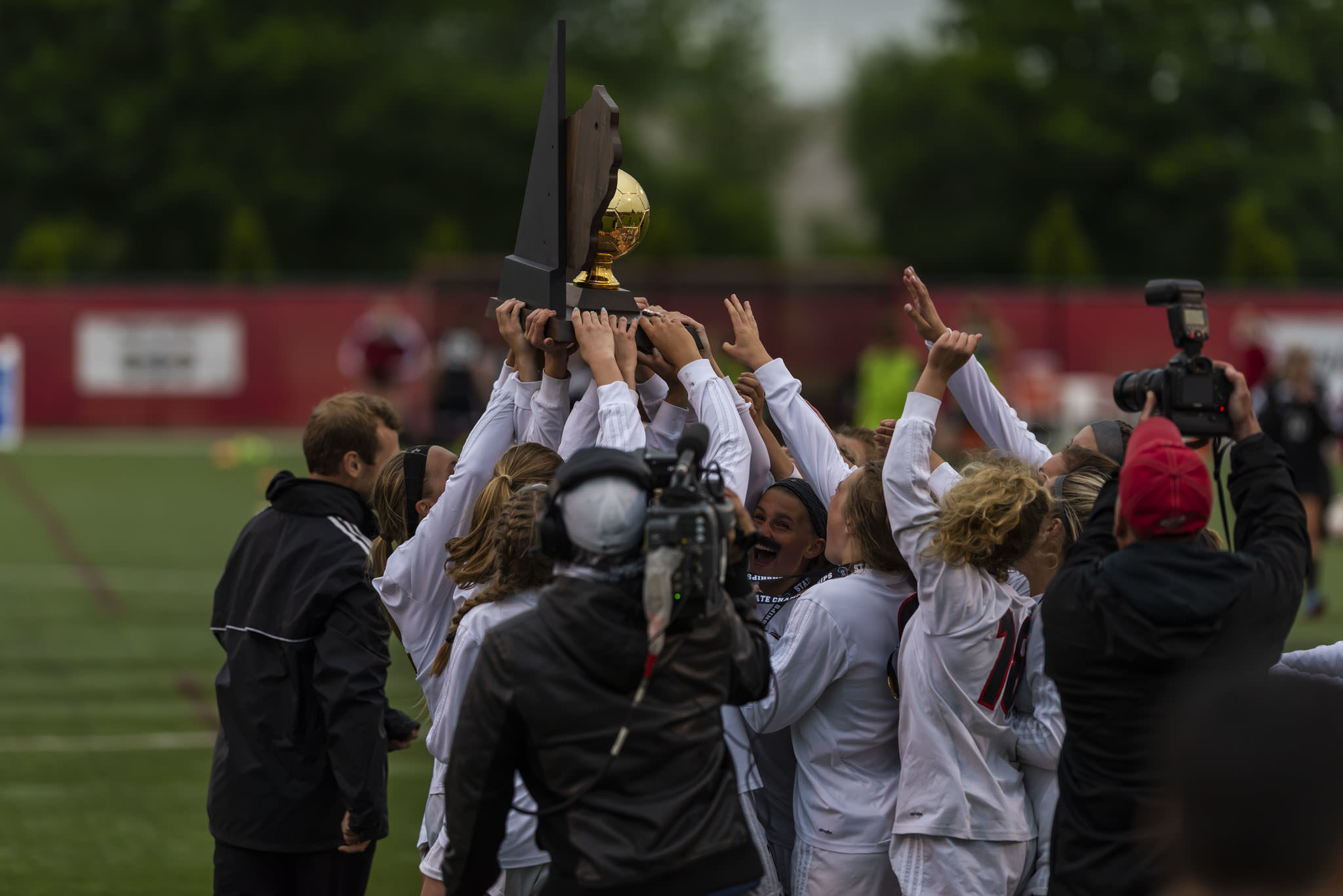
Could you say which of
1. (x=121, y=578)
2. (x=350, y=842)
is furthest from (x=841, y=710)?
(x=121, y=578)

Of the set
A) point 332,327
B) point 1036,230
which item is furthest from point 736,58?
point 332,327

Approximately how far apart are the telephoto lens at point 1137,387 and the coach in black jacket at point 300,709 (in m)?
2.10

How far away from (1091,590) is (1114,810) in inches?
18.3

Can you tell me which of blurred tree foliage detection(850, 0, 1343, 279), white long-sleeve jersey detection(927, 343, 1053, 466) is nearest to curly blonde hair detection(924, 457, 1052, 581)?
white long-sleeve jersey detection(927, 343, 1053, 466)

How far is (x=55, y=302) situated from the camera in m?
27.6

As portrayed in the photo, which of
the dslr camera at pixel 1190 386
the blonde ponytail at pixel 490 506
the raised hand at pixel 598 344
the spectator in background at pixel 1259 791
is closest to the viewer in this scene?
the spectator in background at pixel 1259 791

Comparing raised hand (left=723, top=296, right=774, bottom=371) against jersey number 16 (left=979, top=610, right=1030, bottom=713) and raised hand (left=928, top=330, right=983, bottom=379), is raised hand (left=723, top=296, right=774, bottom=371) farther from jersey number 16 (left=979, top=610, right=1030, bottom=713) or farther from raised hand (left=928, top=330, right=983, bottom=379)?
jersey number 16 (left=979, top=610, right=1030, bottom=713)

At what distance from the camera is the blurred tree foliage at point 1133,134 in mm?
48062

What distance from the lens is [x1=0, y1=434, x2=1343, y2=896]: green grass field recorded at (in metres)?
6.37

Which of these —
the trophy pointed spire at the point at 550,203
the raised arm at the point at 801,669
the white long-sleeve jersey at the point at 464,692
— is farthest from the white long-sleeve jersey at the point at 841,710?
the trophy pointed spire at the point at 550,203

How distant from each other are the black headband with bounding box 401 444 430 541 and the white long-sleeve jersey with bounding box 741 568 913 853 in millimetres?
1312

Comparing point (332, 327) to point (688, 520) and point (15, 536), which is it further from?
point (688, 520)

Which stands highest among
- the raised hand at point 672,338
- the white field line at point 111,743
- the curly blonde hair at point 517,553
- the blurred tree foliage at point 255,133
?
the blurred tree foliage at point 255,133

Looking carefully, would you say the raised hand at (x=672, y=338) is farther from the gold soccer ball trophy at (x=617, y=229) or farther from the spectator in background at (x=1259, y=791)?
the spectator in background at (x=1259, y=791)
